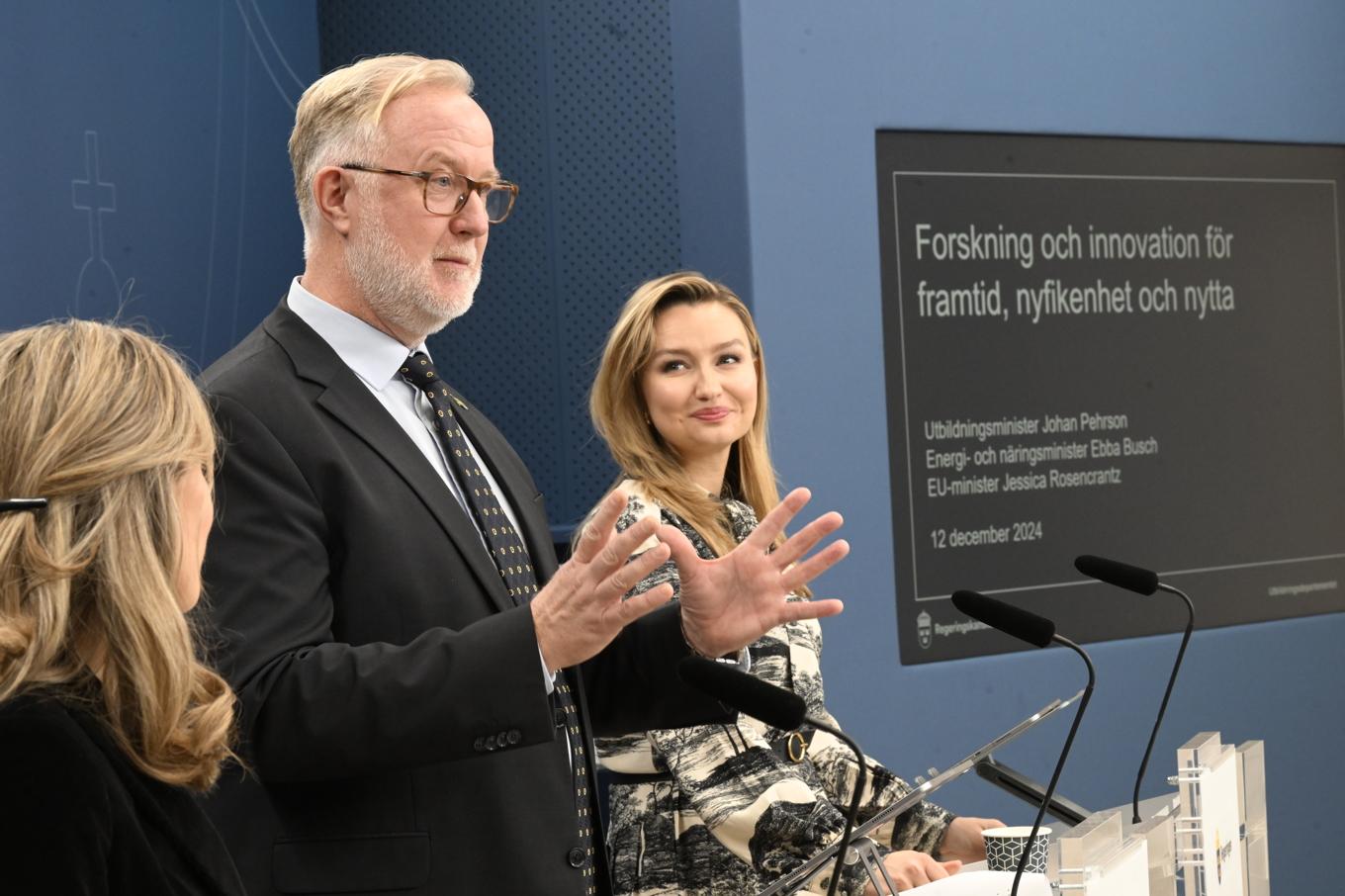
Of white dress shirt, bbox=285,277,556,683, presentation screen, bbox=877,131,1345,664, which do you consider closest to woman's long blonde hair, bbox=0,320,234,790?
white dress shirt, bbox=285,277,556,683

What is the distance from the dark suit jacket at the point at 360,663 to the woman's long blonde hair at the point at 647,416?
91 cm

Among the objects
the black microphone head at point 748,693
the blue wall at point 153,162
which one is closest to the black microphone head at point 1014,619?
the black microphone head at point 748,693

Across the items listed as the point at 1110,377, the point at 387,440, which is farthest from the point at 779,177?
the point at 387,440

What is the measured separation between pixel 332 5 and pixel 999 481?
6.97 ft

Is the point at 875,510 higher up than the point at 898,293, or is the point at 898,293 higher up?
the point at 898,293

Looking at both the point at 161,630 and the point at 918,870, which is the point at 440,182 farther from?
the point at 918,870

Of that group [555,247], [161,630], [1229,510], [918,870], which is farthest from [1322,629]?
[161,630]

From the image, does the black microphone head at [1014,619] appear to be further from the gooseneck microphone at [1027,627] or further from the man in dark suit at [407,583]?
the man in dark suit at [407,583]

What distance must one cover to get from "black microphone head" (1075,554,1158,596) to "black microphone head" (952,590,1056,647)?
291mm

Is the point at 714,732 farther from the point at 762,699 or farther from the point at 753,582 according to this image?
the point at 762,699

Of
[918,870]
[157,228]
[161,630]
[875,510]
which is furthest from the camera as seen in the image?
[875,510]

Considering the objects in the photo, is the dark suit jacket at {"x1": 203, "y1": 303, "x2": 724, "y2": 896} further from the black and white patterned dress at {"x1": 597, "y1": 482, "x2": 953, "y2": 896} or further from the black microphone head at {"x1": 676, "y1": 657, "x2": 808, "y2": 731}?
the black and white patterned dress at {"x1": 597, "y1": 482, "x2": 953, "y2": 896}

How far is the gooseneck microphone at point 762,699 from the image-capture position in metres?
1.41

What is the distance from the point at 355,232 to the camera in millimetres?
2111
